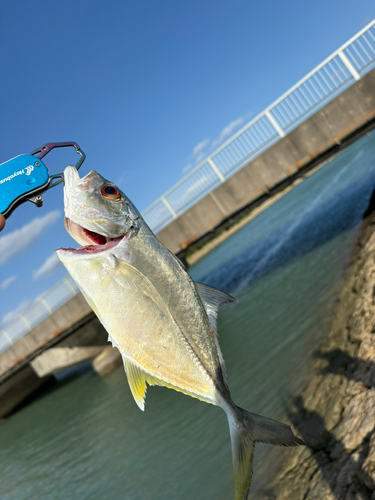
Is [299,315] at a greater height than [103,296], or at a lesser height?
lesser

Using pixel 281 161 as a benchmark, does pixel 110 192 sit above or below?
above

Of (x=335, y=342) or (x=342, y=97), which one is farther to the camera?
(x=342, y=97)

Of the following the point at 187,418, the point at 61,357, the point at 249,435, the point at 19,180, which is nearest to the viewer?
the point at 249,435

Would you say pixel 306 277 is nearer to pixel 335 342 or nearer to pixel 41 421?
pixel 335 342

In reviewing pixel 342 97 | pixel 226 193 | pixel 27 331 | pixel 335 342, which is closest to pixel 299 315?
pixel 335 342

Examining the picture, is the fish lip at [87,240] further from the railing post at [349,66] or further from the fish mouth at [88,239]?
the railing post at [349,66]

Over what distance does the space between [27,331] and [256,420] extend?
827 inches

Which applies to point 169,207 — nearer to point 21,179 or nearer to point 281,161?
point 281,161

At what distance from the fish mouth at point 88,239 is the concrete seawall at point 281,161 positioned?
13085 millimetres

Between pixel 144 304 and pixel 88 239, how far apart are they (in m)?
0.50

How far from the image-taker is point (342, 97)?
1383 centimetres

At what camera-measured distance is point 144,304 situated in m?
2.50

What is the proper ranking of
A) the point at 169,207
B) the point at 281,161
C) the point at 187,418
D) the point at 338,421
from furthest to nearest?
the point at 169,207
the point at 281,161
the point at 187,418
the point at 338,421

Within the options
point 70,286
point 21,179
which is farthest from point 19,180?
point 70,286
